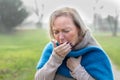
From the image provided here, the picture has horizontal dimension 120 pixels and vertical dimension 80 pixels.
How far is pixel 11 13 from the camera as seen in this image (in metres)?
16.8

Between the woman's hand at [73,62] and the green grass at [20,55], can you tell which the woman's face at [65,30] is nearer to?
the woman's hand at [73,62]

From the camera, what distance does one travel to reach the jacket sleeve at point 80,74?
2629 mm

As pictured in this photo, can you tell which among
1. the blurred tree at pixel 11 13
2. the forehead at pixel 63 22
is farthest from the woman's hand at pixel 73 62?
the blurred tree at pixel 11 13

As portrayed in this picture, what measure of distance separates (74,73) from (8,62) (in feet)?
28.2

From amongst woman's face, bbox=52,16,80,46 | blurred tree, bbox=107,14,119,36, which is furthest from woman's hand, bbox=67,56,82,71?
blurred tree, bbox=107,14,119,36

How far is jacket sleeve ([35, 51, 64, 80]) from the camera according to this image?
8.75 feet

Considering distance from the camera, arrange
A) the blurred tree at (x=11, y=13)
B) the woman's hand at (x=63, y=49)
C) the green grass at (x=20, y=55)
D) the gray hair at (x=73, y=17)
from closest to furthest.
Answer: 1. the woman's hand at (x=63, y=49)
2. the gray hair at (x=73, y=17)
3. the green grass at (x=20, y=55)
4. the blurred tree at (x=11, y=13)

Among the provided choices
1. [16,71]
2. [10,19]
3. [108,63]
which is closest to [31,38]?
[10,19]

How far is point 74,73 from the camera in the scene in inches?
105

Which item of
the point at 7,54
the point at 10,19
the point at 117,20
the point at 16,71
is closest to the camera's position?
the point at 16,71

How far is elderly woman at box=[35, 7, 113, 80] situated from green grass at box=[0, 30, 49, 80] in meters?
3.27

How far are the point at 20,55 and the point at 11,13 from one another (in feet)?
14.0

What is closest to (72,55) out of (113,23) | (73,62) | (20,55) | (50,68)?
(73,62)

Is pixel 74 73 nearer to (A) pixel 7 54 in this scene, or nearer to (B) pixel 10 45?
(A) pixel 7 54
